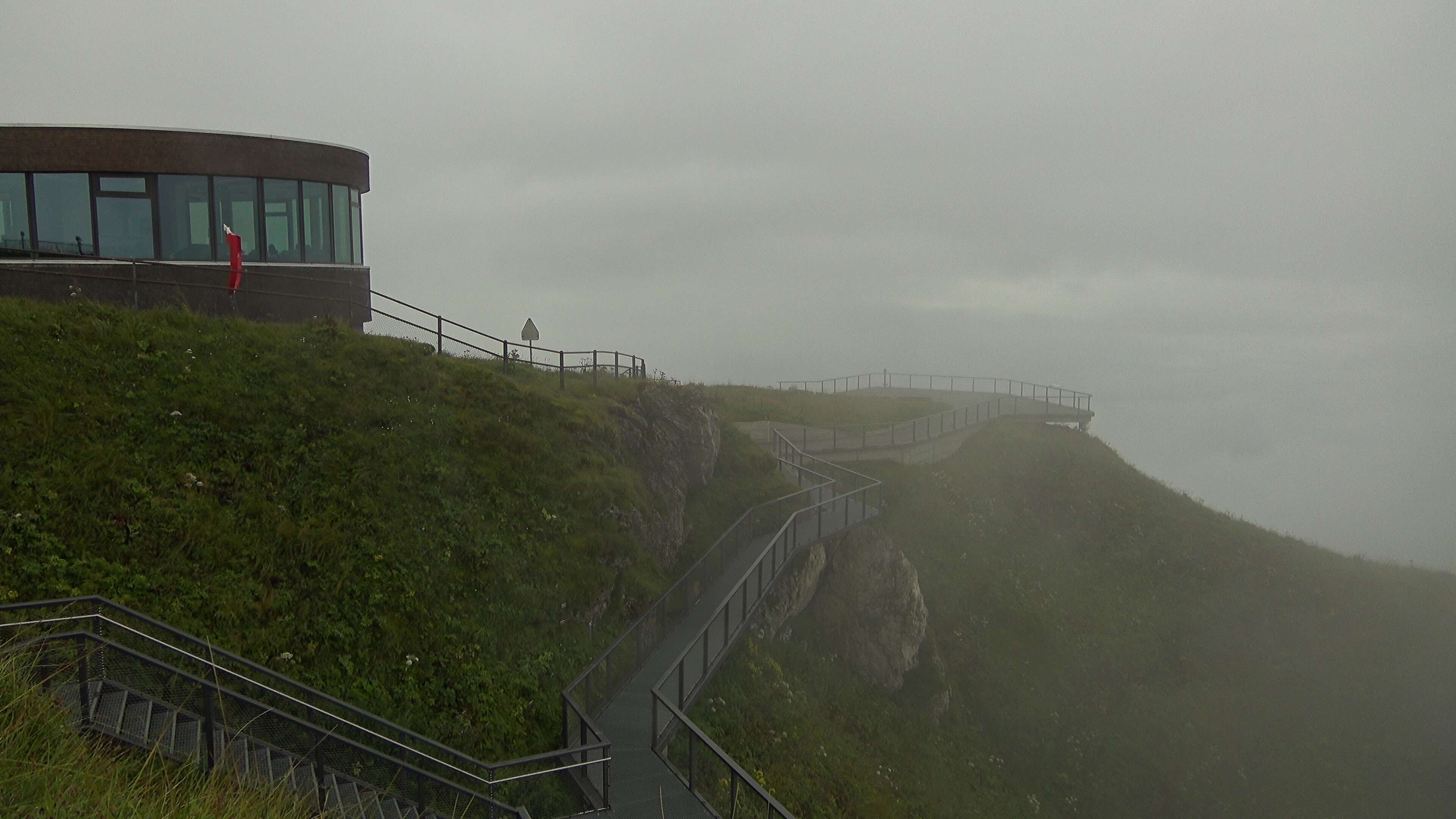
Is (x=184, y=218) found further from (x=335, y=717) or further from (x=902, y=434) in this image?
(x=902, y=434)

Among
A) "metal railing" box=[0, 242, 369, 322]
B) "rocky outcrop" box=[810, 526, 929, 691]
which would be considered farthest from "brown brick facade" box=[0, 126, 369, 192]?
"rocky outcrop" box=[810, 526, 929, 691]

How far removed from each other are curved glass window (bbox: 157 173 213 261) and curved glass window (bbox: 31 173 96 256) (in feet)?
4.35

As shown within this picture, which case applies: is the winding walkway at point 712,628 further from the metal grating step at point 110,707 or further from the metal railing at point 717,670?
the metal grating step at point 110,707

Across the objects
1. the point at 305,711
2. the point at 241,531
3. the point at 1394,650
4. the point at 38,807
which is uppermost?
the point at 241,531

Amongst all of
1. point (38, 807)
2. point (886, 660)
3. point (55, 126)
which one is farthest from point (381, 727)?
point (55, 126)

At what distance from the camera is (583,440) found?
56.2ft

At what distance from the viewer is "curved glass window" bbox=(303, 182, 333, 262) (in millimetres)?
19875

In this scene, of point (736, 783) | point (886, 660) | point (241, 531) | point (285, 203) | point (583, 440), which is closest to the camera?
point (736, 783)

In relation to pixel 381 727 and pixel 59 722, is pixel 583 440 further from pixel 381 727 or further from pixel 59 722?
pixel 59 722

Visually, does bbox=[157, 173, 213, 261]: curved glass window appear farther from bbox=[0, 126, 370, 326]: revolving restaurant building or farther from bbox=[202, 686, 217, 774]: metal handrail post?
A: bbox=[202, 686, 217, 774]: metal handrail post

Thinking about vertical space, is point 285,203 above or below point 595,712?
above

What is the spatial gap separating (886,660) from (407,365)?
1356 cm

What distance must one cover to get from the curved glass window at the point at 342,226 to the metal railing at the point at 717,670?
13.0m

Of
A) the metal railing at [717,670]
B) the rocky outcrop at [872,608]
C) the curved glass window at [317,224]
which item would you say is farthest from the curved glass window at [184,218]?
the rocky outcrop at [872,608]
